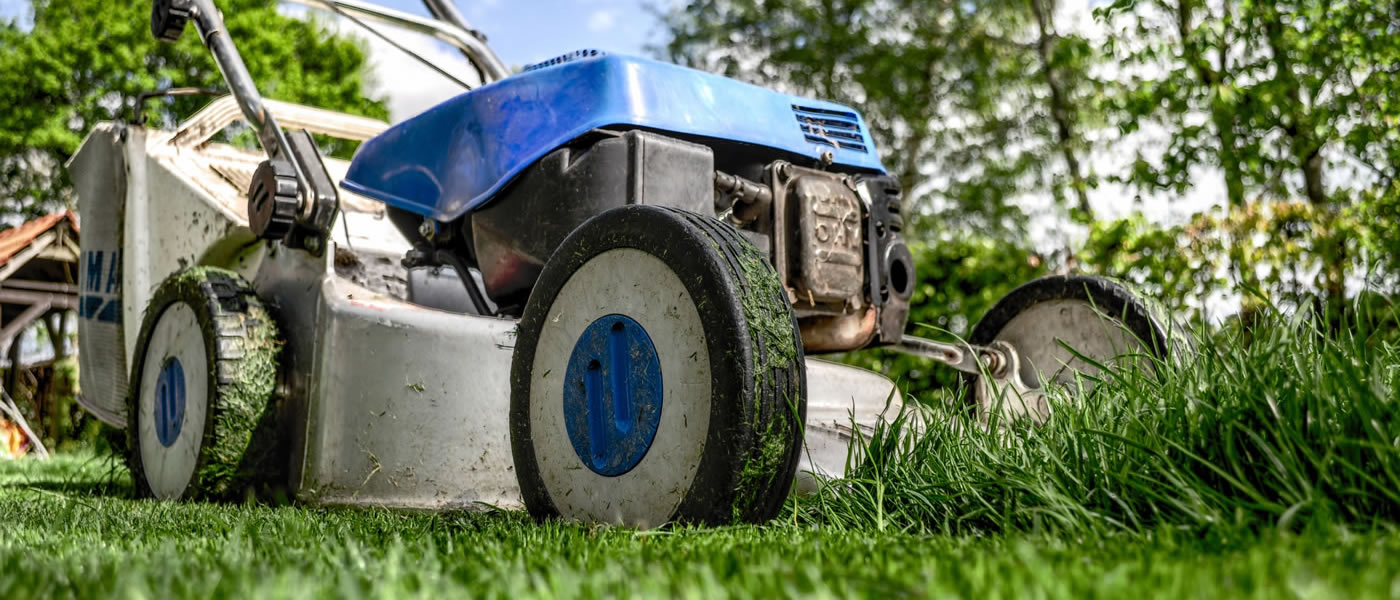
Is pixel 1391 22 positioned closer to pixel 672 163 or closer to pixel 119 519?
pixel 672 163

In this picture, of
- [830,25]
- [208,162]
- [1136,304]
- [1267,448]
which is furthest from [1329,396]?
[830,25]

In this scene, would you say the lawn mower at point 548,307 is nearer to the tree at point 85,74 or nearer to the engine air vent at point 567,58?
the engine air vent at point 567,58

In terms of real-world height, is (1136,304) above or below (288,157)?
below

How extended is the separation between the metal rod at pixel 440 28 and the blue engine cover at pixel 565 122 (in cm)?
67

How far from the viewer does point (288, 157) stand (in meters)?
2.78

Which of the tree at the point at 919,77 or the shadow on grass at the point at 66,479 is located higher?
the tree at the point at 919,77

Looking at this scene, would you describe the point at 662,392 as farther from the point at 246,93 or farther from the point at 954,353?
the point at 246,93

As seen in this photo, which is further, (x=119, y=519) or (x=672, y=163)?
(x=672, y=163)

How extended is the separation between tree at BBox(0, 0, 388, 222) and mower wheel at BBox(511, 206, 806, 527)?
16311 millimetres

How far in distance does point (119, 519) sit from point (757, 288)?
47.7 inches

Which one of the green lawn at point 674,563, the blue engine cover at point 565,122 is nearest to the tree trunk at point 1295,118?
the blue engine cover at point 565,122

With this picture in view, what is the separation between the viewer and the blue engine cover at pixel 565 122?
2365 mm

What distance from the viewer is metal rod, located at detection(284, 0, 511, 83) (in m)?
3.43

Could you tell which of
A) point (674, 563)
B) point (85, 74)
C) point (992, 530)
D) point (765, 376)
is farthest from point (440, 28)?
point (85, 74)
